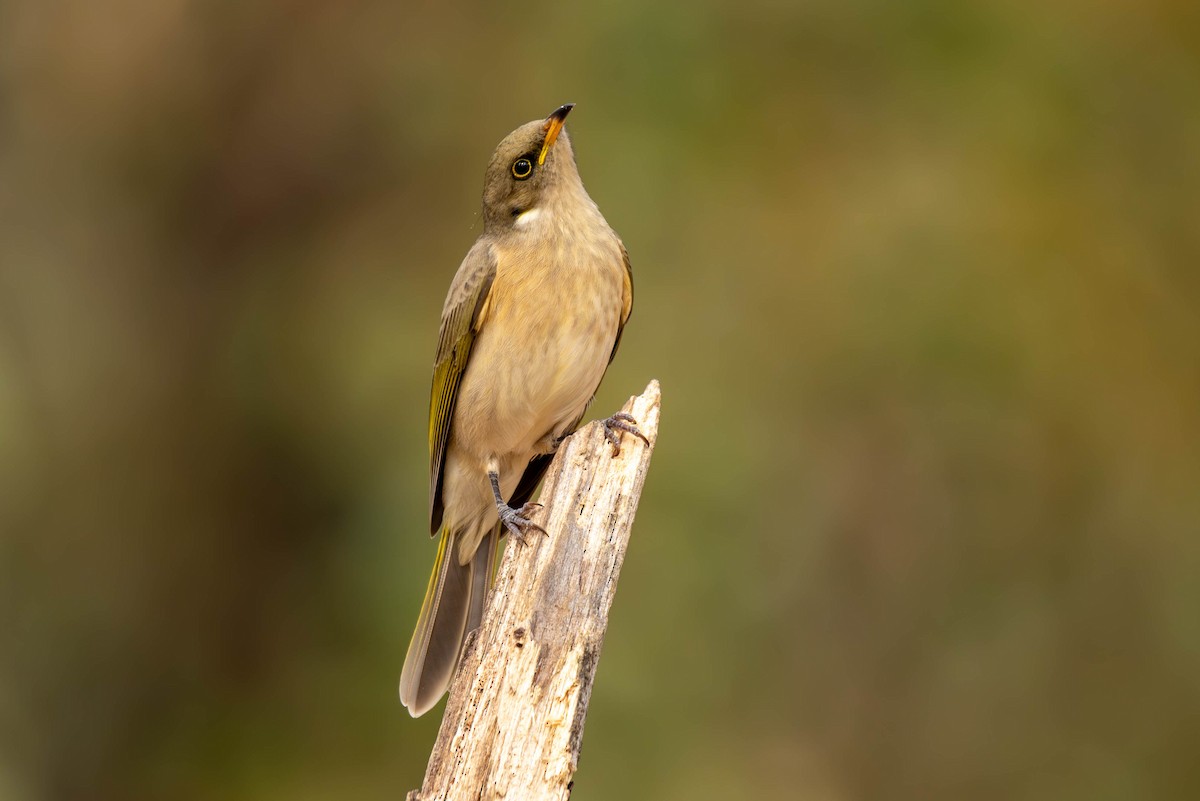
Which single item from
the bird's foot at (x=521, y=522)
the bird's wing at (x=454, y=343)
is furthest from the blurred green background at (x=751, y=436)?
the bird's foot at (x=521, y=522)

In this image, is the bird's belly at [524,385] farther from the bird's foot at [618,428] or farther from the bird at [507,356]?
the bird's foot at [618,428]

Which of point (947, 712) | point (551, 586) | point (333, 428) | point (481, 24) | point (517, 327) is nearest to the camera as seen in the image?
point (551, 586)

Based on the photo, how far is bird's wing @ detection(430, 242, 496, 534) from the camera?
497cm

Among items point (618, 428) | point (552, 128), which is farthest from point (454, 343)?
point (618, 428)

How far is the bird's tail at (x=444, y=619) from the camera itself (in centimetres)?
497

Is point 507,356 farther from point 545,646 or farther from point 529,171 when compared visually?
point 545,646

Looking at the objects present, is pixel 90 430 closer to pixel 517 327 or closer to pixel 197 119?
pixel 197 119

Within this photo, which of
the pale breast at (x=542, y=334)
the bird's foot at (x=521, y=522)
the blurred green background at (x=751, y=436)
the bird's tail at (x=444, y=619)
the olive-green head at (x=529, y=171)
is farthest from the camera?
the blurred green background at (x=751, y=436)

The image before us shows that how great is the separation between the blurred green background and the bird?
2186 millimetres

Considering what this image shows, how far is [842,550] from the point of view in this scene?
826cm

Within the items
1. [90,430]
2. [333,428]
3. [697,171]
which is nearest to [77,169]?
[90,430]

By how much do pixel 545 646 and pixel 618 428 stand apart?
2.59 ft

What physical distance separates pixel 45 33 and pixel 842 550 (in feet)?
20.7

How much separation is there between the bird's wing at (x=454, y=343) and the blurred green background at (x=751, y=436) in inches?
85.4
